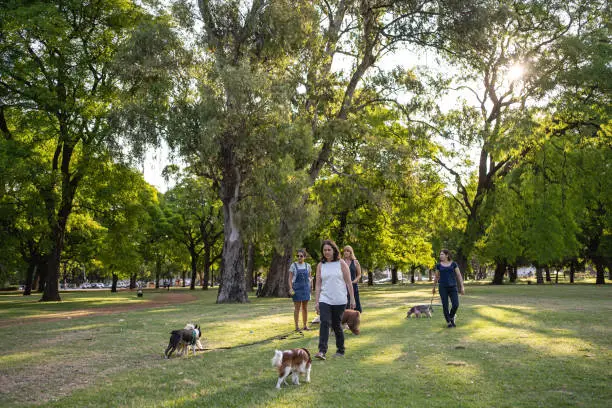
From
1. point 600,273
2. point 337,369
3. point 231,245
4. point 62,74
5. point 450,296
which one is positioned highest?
point 62,74

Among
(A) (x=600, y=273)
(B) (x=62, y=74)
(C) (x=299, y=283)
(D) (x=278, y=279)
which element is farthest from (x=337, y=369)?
(A) (x=600, y=273)

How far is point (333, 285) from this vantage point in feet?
28.0

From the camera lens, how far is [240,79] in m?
22.2

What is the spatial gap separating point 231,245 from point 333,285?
695 inches

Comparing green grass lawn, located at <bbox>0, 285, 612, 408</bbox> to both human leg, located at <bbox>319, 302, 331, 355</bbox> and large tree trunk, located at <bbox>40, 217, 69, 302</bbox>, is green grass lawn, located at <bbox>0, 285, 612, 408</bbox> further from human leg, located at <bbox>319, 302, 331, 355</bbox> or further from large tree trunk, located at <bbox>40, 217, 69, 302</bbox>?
large tree trunk, located at <bbox>40, 217, 69, 302</bbox>

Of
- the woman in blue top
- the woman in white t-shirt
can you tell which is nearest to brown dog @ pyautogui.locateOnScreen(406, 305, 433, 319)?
the woman in blue top

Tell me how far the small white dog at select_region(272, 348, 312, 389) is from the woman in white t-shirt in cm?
163

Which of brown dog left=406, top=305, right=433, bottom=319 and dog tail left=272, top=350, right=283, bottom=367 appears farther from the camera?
brown dog left=406, top=305, right=433, bottom=319

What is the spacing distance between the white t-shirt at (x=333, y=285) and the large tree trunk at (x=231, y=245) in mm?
17134

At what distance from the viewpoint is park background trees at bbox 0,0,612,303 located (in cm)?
2350

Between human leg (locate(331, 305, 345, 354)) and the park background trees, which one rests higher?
the park background trees

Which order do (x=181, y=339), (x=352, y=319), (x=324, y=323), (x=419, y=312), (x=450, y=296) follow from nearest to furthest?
(x=324, y=323), (x=181, y=339), (x=352, y=319), (x=450, y=296), (x=419, y=312)

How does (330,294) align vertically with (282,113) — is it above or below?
below

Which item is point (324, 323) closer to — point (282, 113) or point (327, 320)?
point (327, 320)
